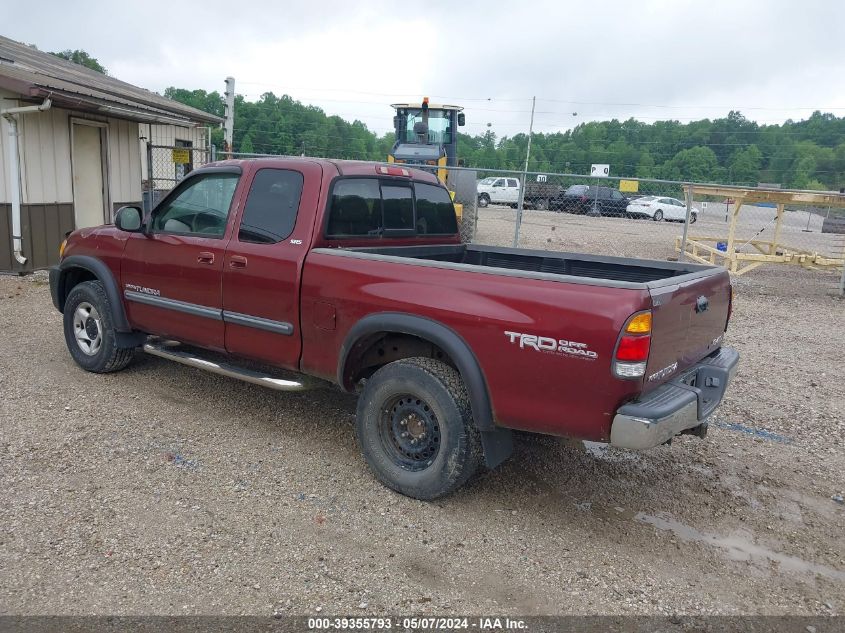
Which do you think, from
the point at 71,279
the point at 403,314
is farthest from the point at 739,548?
the point at 71,279

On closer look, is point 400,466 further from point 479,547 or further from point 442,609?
point 442,609

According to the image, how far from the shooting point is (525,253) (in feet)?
16.8

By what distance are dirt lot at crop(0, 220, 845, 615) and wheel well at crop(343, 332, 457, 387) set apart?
0.67m

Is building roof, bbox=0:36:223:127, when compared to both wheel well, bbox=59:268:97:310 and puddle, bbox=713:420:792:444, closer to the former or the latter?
wheel well, bbox=59:268:97:310

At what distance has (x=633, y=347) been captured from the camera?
3.04m

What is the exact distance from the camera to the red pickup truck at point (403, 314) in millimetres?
3143

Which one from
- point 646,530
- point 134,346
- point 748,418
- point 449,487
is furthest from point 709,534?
point 134,346

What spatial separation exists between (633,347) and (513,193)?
31.0 metres

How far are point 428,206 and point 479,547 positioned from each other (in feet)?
8.91

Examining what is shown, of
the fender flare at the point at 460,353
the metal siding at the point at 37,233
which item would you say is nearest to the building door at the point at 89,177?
the metal siding at the point at 37,233

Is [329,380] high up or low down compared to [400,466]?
up

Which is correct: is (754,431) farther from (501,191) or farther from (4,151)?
(501,191)

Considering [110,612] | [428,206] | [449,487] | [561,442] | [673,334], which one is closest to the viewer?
[110,612]

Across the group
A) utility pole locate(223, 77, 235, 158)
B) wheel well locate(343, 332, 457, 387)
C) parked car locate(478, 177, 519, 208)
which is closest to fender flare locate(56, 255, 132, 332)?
wheel well locate(343, 332, 457, 387)
